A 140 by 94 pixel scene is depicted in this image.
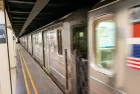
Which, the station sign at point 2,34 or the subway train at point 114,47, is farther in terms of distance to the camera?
the station sign at point 2,34

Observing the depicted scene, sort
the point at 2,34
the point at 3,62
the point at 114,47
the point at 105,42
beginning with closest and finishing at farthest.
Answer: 1. the point at 114,47
2. the point at 105,42
3. the point at 2,34
4. the point at 3,62

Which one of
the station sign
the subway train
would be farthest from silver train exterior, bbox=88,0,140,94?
the station sign

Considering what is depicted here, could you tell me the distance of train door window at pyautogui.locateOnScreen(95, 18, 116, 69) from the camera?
2288 mm

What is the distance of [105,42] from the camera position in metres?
2.49

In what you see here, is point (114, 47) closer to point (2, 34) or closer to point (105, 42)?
point (105, 42)

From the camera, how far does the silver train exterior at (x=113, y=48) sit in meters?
1.91

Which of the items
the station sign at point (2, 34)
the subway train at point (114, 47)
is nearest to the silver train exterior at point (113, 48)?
the subway train at point (114, 47)

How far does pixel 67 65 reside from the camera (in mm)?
4746

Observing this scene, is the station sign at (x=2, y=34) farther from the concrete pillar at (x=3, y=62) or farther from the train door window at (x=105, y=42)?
the train door window at (x=105, y=42)

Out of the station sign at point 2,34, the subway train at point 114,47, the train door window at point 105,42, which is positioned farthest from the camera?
the station sign at point 2,34

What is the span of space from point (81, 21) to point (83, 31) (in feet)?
1.04

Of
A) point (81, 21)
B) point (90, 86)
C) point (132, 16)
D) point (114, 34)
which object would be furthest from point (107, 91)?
point (81, 21)

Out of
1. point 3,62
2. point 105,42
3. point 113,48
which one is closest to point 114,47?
point 113,48

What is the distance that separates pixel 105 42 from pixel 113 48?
260 millimetres
